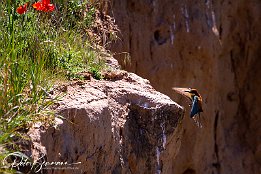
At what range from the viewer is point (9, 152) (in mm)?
3621

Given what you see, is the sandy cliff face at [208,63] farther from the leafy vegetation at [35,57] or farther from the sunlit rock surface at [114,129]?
the sunlit rock surface at [114,129]

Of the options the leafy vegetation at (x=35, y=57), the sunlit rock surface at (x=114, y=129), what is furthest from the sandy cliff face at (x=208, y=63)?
the sunlit rock surface at (x=114, y=129)

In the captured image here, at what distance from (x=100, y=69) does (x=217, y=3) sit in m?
3.46

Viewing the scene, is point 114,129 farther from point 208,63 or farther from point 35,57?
point 208,63

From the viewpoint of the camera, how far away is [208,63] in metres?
8.20

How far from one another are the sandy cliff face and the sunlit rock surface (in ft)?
6.22

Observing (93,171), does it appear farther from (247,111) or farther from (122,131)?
(247,111)

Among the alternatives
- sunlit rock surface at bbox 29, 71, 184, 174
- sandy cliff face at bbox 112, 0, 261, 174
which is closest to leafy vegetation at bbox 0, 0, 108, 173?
sunlit rock surface at bbox 29, 71, 184, 174

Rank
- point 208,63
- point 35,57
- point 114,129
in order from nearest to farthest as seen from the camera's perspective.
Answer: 1. point 35,57
2. point 114,129
3. point 208,63

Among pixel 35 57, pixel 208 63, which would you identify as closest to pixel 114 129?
pixel 35 57

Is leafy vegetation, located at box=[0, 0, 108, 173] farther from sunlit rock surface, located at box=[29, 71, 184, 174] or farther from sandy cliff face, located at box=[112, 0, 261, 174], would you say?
sandy cliff face, located at box=[112, 0, 261, 174]

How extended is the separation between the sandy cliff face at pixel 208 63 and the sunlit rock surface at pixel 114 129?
1.90 m

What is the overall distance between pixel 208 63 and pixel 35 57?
401 centimetres

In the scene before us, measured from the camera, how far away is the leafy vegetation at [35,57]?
3881 millimetres
